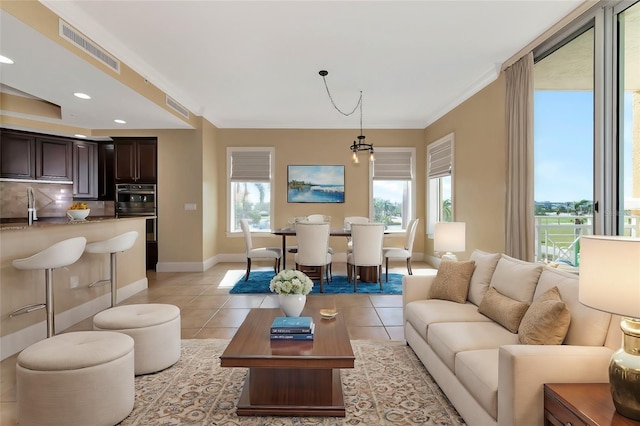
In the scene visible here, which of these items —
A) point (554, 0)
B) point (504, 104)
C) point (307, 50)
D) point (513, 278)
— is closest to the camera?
point (513, 278)

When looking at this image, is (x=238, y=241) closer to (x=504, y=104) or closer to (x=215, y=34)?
(x=215, y=34)

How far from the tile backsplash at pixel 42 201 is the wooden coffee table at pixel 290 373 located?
5.99 m

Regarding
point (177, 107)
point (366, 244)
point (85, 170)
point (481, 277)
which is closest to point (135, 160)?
point (85, 170)

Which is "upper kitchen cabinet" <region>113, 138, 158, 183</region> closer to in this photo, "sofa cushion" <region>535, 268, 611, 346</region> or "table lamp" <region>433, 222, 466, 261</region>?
"table lamp" <region>433, 222, 466, 261</region>

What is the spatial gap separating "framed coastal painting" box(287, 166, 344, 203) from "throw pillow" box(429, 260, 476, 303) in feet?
14.6

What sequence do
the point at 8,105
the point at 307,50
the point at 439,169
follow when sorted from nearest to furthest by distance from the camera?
1. the point at 307,50
2. the point at 8,105
3. the point at 439,169

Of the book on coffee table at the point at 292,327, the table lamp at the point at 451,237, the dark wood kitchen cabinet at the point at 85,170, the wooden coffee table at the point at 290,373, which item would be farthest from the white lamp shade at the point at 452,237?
the dark wood kitchen cabinet at the point at 85,170

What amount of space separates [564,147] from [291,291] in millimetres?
3167

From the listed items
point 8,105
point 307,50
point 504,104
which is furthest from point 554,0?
point 8,105

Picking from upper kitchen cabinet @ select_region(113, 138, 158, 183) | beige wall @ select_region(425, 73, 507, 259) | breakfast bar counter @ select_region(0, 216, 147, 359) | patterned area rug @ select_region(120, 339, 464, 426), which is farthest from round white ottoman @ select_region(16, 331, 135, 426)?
upper kitchen cabinet @ select_region(113, 138, 158, 183)

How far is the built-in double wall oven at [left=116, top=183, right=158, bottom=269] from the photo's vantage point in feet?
21.6

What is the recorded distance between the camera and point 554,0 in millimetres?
2977

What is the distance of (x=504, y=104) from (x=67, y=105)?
19.5 feet

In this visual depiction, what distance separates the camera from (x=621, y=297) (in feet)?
4.38
